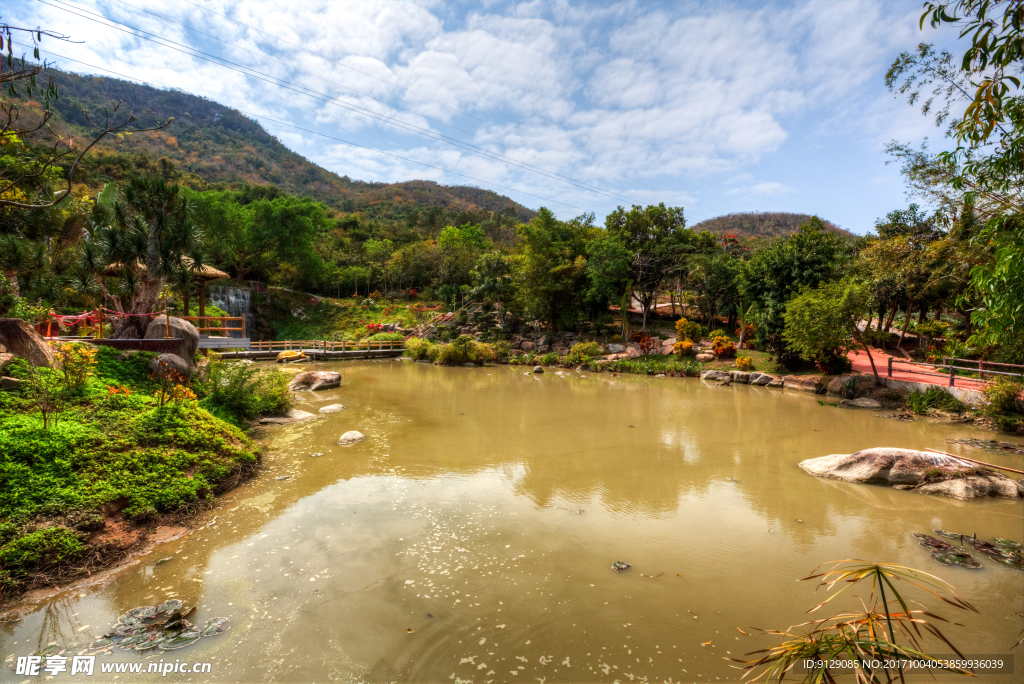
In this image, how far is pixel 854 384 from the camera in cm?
1512

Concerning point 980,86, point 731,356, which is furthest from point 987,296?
point 731,356

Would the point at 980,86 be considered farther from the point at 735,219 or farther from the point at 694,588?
the point at 735,219

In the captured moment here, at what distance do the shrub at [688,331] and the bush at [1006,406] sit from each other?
13.5 metres

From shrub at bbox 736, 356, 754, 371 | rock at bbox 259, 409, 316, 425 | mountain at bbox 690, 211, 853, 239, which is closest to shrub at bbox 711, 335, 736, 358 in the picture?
shrub at bbox 736, 356, 754, 371

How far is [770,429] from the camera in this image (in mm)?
11320

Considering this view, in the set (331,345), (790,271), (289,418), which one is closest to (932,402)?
(790,271)

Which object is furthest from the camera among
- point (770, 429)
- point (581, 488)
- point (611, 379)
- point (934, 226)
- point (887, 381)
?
point (611, 379)

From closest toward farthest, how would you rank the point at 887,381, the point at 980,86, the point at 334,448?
the point at 980,86 < the point at 334,448 < the point at 887,381

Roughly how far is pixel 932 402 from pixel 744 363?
7405 millimetres

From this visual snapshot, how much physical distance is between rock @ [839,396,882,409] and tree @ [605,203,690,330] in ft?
42.8

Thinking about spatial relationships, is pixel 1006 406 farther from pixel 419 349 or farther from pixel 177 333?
pixel 419 349

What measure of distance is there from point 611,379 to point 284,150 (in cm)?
12648

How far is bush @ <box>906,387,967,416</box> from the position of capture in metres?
12.5

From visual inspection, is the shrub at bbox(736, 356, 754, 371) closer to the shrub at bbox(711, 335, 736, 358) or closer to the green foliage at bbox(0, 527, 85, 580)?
the shrub at bbox(711, 335, 736, 358)
